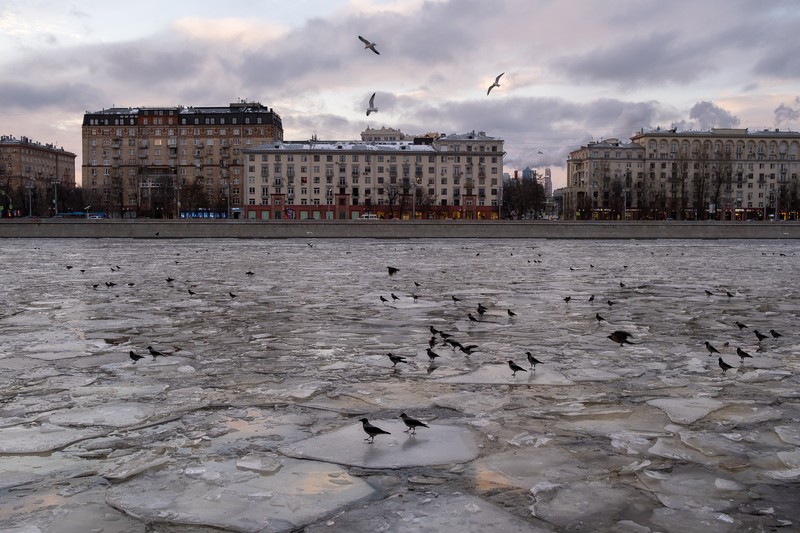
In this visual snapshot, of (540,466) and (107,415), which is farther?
(107,415)

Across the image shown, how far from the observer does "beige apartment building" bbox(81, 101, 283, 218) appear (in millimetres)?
134000

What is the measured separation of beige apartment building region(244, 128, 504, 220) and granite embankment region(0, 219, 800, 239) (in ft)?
171

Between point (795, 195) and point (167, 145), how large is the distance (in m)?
110

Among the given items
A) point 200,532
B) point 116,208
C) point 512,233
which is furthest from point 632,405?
point 116,208

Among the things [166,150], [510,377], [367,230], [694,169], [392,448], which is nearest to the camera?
[392,448]

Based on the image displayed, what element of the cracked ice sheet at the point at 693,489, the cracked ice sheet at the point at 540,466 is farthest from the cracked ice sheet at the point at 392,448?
the cracked ice sheet at the point at 693,489

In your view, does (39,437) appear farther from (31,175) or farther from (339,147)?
(31,175)

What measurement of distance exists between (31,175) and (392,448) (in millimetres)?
169224

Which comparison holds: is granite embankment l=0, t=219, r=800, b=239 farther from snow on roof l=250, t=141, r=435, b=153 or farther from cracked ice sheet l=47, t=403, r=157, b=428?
snow on roof l=250, t=141, r=435, b=153

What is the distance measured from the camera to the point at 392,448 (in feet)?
19.5

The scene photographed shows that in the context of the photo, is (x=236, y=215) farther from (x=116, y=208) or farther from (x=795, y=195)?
(x=795, y=195)

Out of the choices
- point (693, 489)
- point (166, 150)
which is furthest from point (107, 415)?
point (166, 150)

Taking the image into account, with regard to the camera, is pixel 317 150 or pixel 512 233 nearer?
pixel 512 233

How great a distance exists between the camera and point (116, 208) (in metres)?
129
